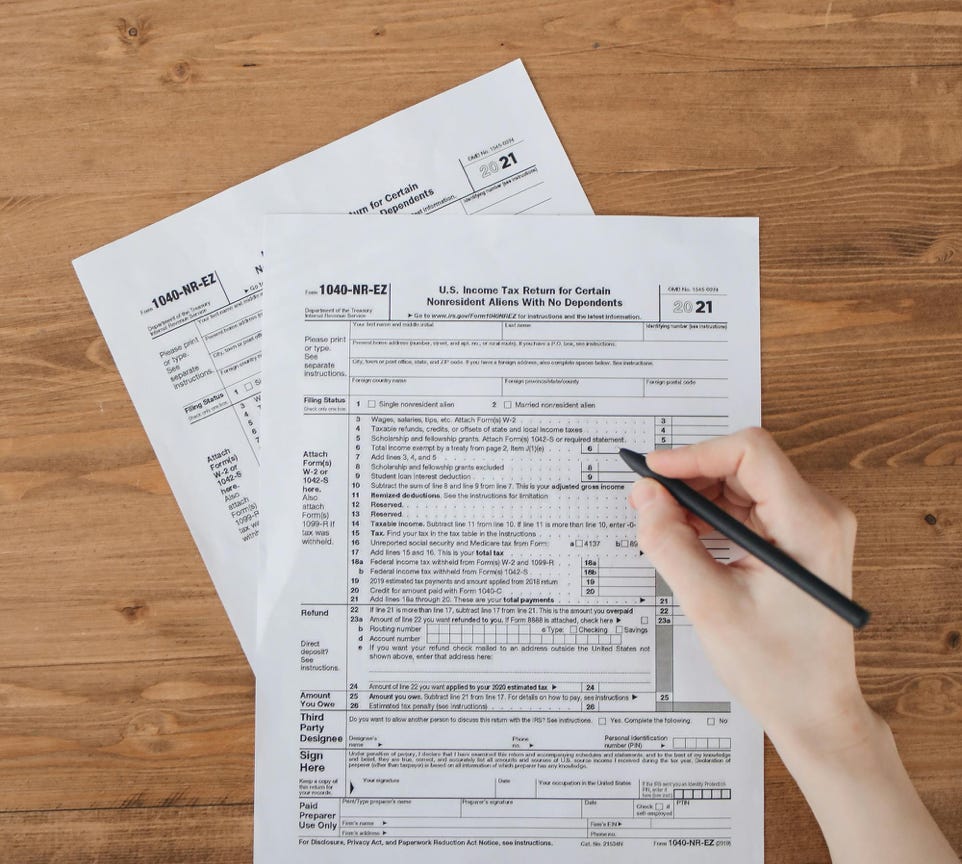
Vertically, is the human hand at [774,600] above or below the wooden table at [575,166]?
below

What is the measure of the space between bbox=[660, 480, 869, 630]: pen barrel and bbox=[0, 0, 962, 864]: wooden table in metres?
0.11

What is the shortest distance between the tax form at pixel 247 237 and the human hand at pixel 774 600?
0.23 meters

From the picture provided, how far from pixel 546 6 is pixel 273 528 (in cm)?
44

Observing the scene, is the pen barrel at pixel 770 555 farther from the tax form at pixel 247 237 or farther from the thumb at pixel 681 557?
the tax form at pixel 247 237

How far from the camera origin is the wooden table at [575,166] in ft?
1.97

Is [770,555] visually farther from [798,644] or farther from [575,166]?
[575,166]

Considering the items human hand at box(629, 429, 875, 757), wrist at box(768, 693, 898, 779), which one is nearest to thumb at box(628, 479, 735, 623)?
human hand at box(629, 429, 875, 757)

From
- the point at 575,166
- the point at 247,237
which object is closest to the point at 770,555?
the point at 575,166

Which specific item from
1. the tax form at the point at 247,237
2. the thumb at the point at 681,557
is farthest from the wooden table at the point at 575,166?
the thumb at the point at 681,557

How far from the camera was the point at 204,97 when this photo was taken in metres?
0.61

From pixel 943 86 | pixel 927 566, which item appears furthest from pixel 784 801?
pixel 943 86

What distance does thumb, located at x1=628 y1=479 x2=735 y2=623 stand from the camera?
0.52 m

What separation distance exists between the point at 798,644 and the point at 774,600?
0.10 feet

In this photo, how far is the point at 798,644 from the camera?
20.4 inches
